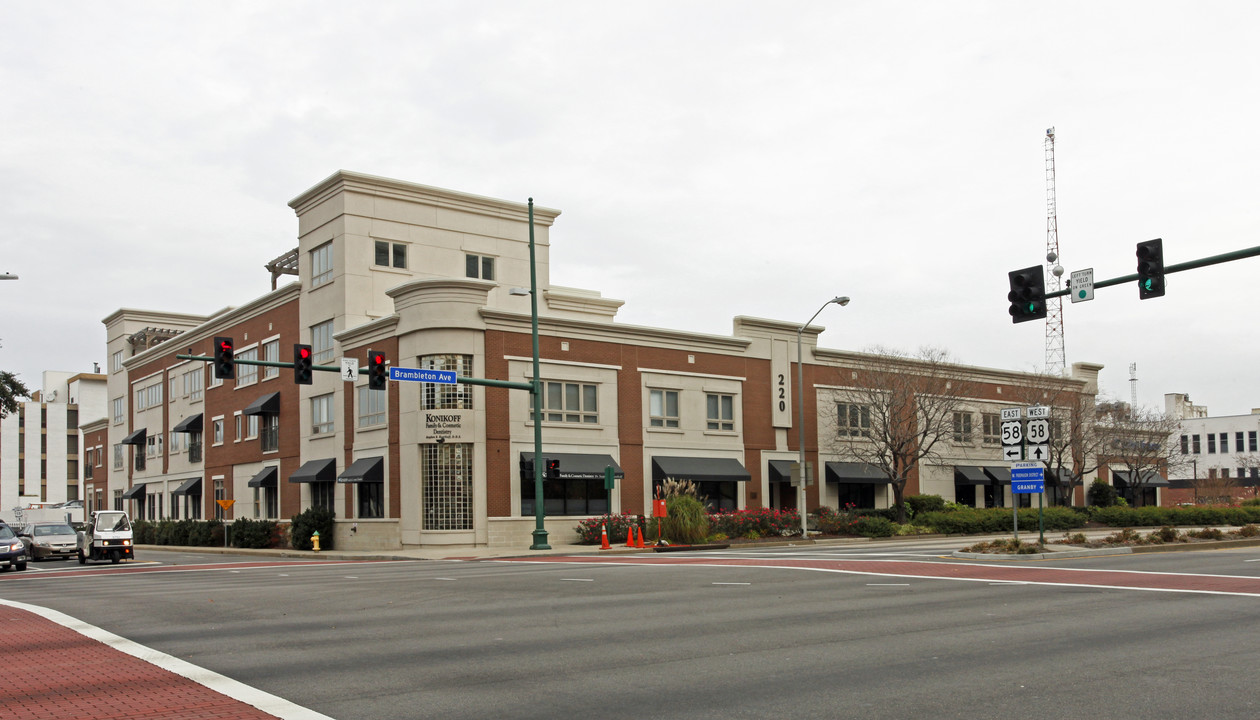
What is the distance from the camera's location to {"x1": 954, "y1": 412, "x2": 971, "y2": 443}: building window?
175ft

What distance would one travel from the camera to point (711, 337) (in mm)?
46094

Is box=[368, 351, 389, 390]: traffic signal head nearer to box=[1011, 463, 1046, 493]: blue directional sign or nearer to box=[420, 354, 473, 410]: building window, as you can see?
box=[420, 354, 473, 410]: building window

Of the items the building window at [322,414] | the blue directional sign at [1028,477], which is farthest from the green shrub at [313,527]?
the blue directional sign at [1028,477]

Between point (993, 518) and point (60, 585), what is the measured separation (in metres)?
36.3

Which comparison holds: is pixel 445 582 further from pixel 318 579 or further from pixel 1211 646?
pixel 1211 646

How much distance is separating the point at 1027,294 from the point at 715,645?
12.2 m

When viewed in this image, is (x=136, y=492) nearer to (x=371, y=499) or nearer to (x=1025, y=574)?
(x=371, y=499)

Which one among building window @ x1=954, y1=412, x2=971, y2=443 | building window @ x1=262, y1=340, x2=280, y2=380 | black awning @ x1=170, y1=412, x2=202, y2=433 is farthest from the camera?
black awning @ x1=170, y1=412, x2=202, y2=433

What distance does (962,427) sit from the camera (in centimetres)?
5478

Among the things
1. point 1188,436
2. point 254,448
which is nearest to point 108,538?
point 254,448

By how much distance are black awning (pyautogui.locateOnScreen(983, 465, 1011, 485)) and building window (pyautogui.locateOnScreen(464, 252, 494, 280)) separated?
2772 cm

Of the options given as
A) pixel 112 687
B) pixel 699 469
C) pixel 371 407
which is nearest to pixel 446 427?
pixel 371 407

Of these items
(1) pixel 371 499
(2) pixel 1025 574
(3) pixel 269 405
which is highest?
(3) pixel 269 405

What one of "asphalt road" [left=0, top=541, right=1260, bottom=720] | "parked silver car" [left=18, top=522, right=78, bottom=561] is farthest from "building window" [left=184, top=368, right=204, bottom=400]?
"asphalt road" [left=0, top=541, right=1260, bottom=720]
